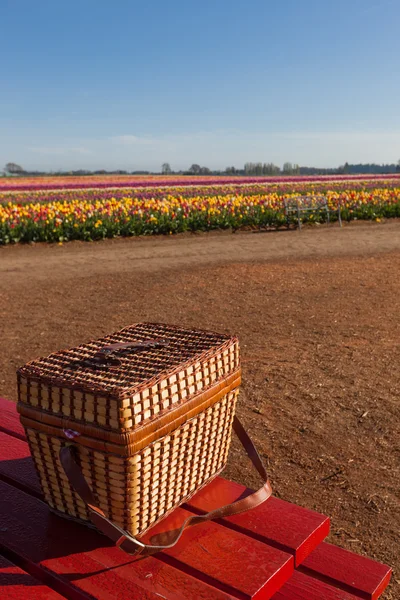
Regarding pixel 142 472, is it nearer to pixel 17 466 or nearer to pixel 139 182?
pixel 17 466

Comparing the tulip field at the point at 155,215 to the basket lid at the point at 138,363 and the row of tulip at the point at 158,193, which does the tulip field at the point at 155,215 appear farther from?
the basket lid at the point at 138,363

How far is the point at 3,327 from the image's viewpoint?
705 centimetres

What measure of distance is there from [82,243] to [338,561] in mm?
13532

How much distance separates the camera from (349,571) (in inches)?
66.7

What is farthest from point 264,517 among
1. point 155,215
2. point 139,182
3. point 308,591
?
point 139,182

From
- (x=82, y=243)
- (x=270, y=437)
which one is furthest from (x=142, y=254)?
(x=270, y=437)

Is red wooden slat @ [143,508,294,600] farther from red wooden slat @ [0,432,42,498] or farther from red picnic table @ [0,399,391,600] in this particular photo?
red wooden slat @ [0,432,42,498]

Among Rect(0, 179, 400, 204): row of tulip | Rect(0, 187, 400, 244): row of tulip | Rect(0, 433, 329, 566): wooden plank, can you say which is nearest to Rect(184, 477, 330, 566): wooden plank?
Rect(0, 433, 329, 566): wooden plank

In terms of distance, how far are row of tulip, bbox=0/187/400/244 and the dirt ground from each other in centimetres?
77

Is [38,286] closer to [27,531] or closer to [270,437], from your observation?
[270,437]

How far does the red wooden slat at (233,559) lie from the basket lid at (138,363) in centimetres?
41

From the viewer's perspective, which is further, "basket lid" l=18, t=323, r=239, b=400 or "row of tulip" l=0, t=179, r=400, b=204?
"row of tulip" l=0, t=179, r=400, b=204

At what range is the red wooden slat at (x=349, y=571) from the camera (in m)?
1.64

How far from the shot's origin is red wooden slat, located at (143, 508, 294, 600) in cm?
152
